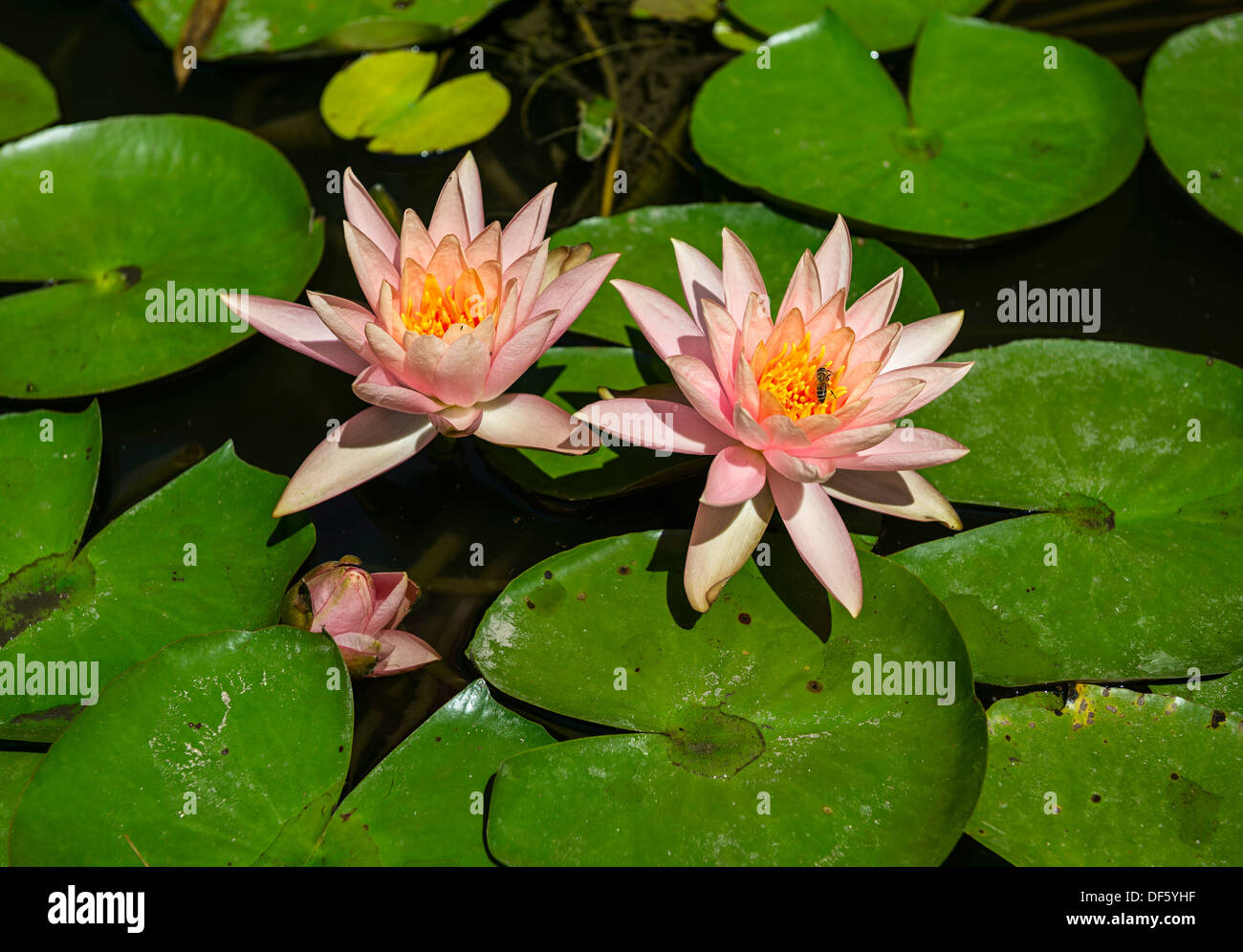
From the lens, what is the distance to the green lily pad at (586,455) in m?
2.71

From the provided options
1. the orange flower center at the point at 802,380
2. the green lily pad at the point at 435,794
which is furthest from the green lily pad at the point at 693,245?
the green lily pad at the point at 435,794

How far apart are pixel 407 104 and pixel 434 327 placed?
206 centimetres

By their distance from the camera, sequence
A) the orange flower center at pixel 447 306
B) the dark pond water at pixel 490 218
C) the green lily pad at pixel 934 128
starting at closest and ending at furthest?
the orange flower center at pixel 447 306
the dark pond water at pixel 490 218
the green lily pad at pixel 934 128

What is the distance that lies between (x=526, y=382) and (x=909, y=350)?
1.23 m

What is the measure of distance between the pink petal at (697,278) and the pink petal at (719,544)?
0.62 m

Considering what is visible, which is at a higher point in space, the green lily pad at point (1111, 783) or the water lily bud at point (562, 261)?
the water lily bud at point (562, 261)

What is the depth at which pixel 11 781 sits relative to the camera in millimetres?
2229

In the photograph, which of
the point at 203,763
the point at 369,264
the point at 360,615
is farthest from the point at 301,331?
the point at 203,763

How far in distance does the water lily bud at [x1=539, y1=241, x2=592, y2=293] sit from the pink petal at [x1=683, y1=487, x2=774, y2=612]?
2.90 ft

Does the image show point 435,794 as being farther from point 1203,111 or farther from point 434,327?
point 1203,111

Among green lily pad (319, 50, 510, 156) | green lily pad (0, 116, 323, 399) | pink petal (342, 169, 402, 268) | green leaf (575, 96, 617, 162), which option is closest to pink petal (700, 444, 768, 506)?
pink petal (342, 169, 402, 268)

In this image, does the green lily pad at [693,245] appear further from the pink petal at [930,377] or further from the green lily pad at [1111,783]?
the green lily pad at [1111,783]
